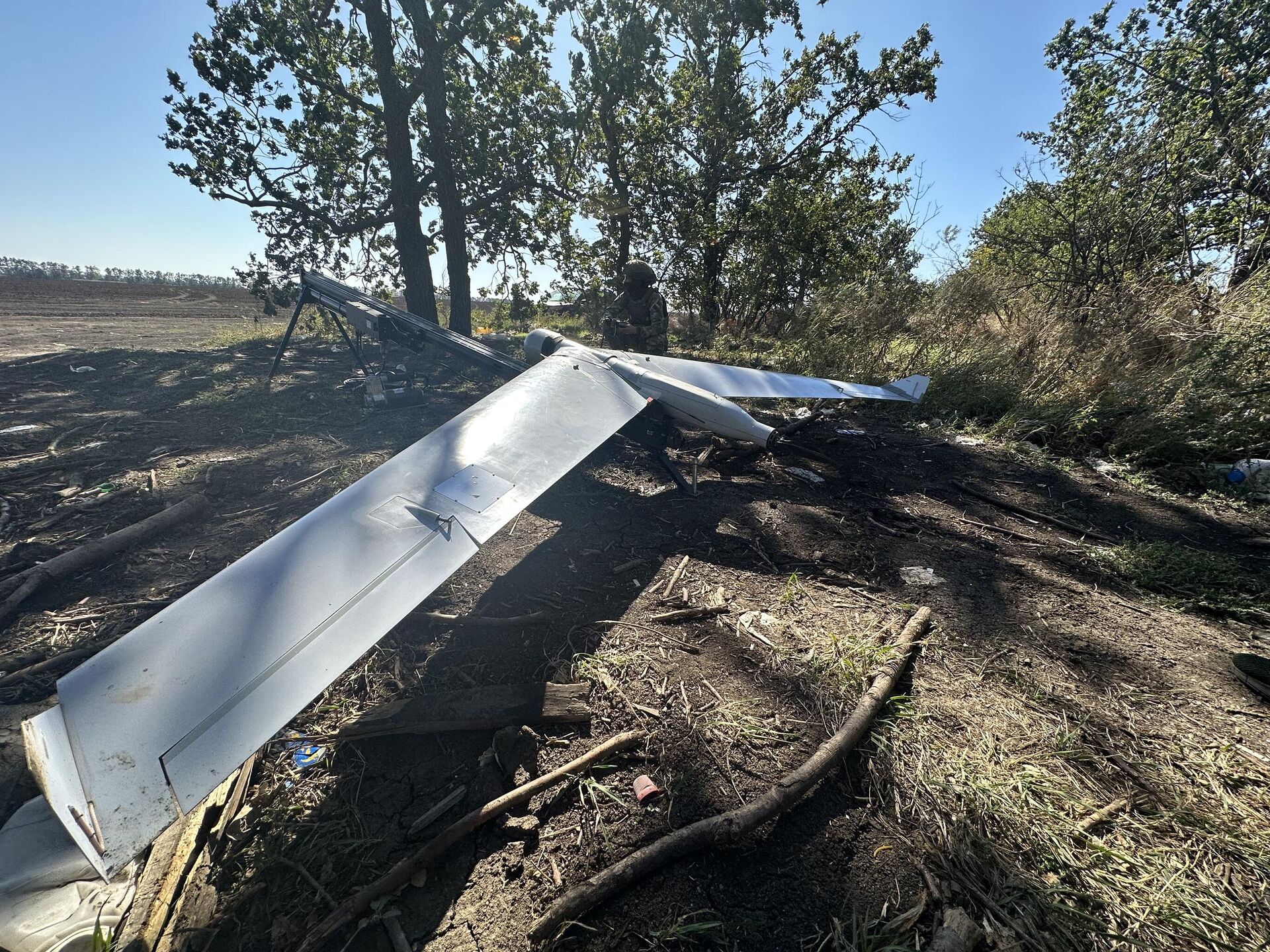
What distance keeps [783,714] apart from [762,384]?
4.45 meters

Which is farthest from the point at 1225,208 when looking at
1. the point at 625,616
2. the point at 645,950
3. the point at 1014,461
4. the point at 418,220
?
the point at 418,220

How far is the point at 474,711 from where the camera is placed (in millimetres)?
2537

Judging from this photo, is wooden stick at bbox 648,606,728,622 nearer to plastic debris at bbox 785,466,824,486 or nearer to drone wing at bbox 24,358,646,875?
drone wing at bbox 24,358,646,875

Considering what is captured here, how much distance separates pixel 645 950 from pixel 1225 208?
1277 cm

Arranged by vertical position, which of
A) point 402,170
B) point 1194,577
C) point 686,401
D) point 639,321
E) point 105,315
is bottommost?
point 1194,577

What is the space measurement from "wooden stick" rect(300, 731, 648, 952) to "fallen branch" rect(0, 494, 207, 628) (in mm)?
3638

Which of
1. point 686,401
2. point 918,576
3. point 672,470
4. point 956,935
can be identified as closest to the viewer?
point 956,935

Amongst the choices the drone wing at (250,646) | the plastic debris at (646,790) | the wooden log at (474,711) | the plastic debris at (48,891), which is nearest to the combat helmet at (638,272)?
the drone wing at (250,646)

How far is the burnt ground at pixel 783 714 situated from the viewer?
5.66ft

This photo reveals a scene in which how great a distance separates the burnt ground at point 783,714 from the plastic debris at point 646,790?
54mm

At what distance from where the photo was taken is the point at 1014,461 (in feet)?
19.1

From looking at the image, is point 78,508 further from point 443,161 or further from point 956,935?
point 443,161

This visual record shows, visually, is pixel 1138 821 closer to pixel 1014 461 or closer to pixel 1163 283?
pixel 1014 461

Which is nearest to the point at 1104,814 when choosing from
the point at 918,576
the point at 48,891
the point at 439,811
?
the point at 918,576
